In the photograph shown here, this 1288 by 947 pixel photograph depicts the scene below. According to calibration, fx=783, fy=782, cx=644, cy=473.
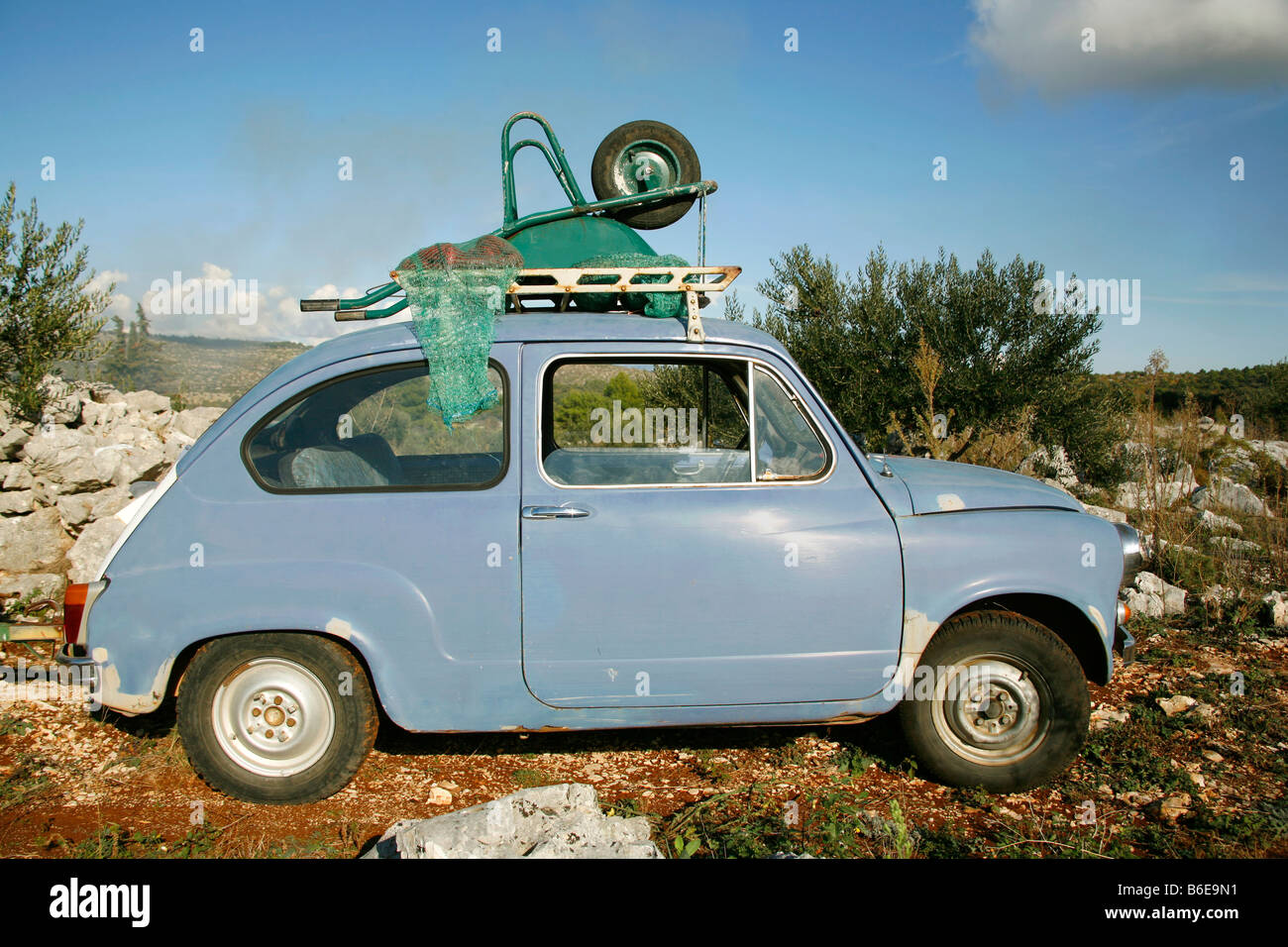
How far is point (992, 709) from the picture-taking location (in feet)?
11.5

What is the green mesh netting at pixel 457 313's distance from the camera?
336cm

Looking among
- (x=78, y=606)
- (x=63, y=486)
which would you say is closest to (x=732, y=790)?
(x=78, y=606)

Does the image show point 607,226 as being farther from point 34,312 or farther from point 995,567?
point 34,312

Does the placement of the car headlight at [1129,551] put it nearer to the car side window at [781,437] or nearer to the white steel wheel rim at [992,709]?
the white steel wheel rim at [992,709]

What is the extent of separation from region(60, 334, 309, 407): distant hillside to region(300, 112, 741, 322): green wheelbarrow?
48.1ft

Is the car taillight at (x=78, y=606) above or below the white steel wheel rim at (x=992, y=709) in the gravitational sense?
above

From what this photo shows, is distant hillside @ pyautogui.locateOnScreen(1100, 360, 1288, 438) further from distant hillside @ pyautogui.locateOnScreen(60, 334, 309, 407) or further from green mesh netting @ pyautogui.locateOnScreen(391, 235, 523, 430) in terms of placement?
distant hillside @ pyautogui.locateOnScreen(60, 334, 309, 407)

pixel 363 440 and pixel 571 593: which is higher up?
pixel 363 440

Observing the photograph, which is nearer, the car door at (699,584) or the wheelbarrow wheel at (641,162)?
the car door at (699,584)

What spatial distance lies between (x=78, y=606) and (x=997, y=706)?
13.0ft

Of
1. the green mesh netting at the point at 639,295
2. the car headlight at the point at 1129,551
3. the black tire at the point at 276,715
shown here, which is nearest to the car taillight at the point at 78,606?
the black tire at the point at 276,715

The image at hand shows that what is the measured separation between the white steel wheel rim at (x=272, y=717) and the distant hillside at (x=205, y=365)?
605 inches

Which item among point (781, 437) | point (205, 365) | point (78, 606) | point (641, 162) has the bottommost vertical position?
point (78, 606)
